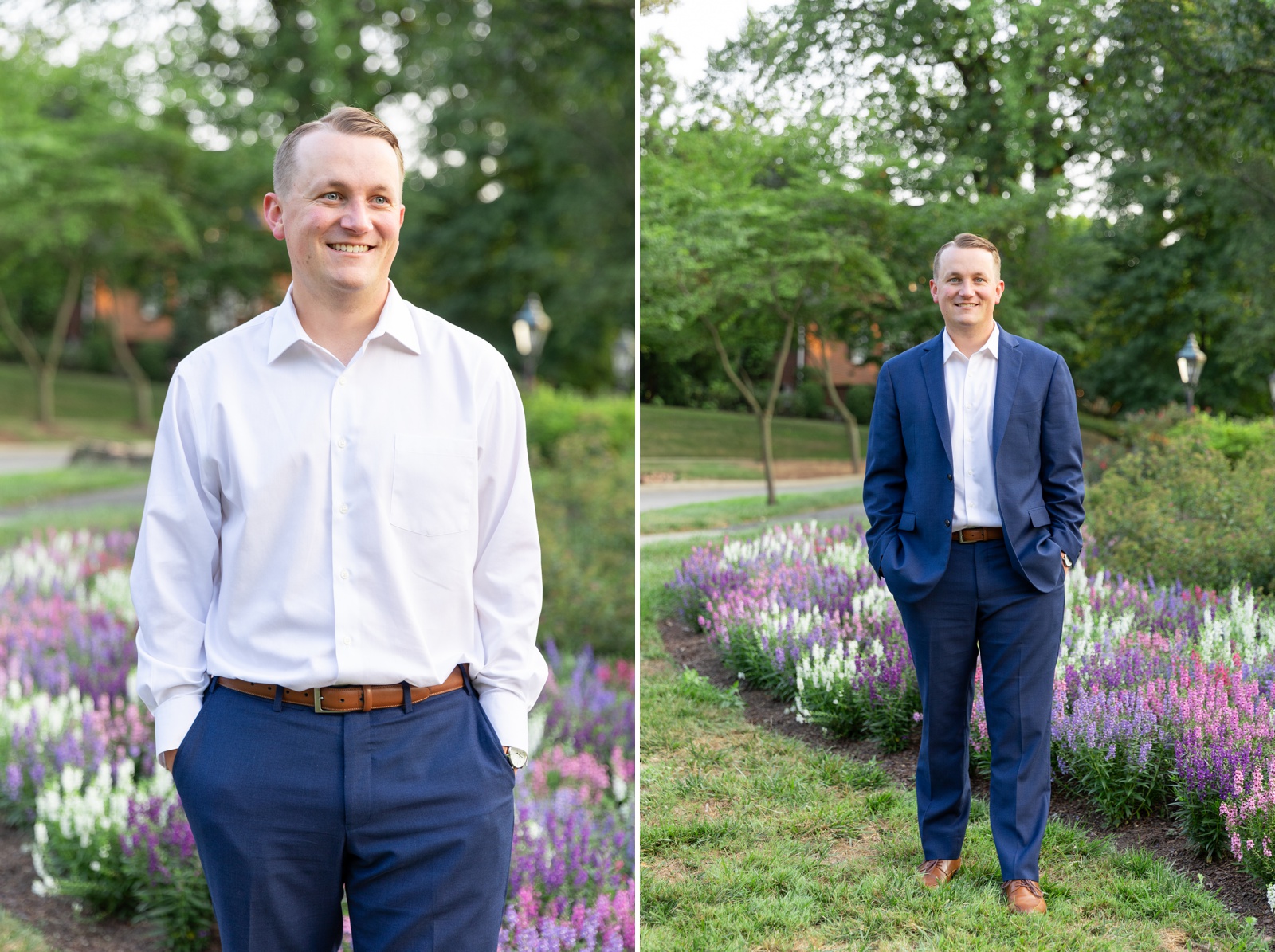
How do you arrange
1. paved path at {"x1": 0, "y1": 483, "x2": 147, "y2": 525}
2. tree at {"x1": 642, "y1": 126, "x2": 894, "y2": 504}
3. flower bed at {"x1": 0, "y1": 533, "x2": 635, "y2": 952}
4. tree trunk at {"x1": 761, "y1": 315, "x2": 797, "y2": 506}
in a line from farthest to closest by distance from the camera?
paved path at {"x1": 0, "y1": 483, "x2": 147, "y2": 525}
tree trunk at {"x1": 761, "y1": 315, "x2": 797, "y2": 506}
tree at {"x1": 642, "y1": 126, "x2": 894, "y2": 504}
flower bed at {"x1": 0, "y1": 533, "x2": 635, "y2": 952}

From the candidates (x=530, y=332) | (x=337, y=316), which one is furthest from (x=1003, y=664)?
(x=530, y=332)

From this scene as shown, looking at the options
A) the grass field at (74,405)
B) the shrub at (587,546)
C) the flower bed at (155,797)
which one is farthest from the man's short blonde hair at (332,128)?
the grass field at (74,405)

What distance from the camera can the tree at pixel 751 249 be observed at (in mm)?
5367

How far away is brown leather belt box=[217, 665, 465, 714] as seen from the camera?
6.73ft

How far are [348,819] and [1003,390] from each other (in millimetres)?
2041

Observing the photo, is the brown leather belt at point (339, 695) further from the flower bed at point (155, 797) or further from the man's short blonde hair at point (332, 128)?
the flower bed at point (155, 797)

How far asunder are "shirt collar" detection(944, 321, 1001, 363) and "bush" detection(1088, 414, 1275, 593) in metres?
2.25

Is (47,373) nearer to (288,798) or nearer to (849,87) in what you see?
(849,87)

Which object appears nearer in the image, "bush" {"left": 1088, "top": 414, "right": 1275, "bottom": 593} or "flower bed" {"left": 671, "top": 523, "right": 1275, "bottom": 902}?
"flower bed" {"left": 671, "top": 523, "right": 1275, "bottom": 902}

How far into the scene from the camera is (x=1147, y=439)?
557 cm

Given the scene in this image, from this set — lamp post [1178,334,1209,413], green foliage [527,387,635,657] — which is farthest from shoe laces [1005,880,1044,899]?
green foliage [527,387,635,657]

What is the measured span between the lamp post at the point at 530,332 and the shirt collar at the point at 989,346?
12742 mm

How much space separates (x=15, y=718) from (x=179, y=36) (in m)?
18.0

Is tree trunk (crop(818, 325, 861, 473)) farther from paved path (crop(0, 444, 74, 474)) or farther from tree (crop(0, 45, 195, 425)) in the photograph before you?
tree (crop(0, 45, 195, 425))
